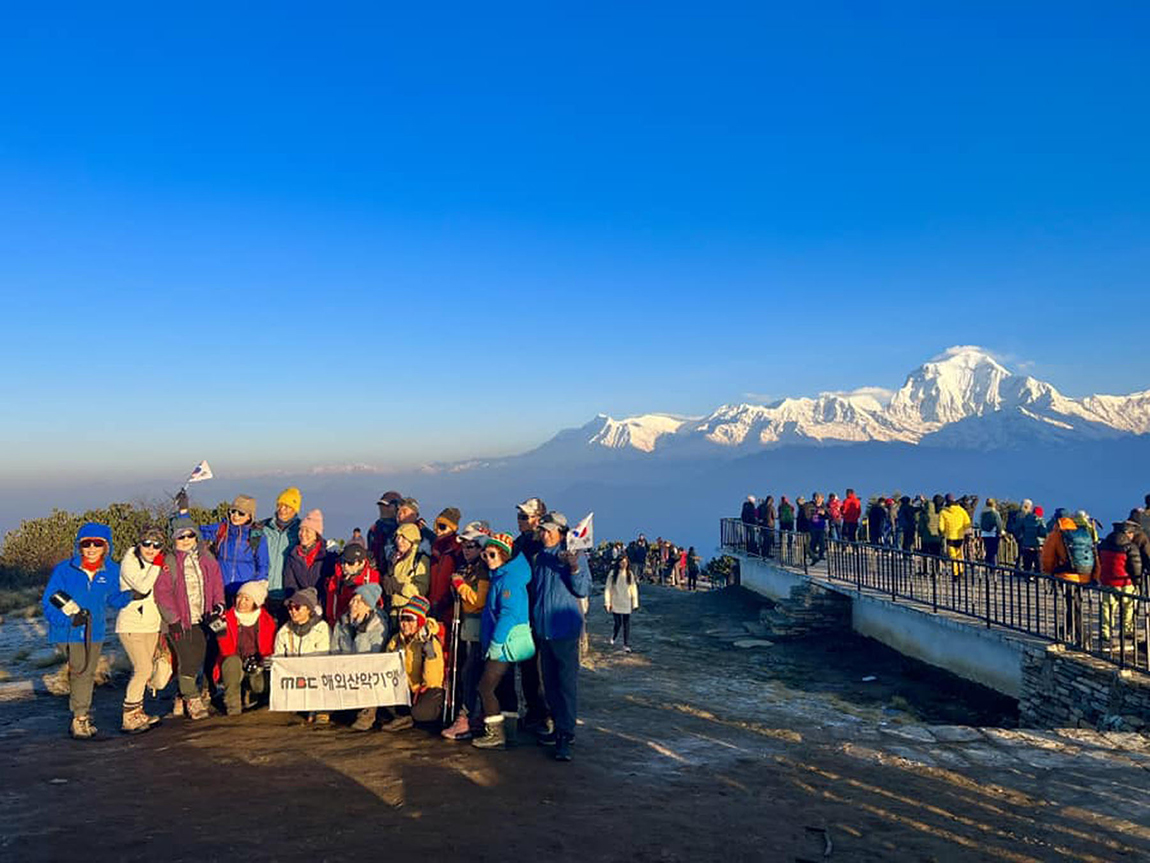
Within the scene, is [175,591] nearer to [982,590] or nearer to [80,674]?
[80,674]

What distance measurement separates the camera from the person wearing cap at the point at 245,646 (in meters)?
7.44

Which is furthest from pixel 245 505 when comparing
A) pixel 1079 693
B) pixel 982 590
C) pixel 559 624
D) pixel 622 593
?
pixel 982 590

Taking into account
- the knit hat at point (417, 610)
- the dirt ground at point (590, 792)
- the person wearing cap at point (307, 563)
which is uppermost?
the person wearing cap at point (307, 563)

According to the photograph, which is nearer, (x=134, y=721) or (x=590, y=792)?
(x=590, y=792)

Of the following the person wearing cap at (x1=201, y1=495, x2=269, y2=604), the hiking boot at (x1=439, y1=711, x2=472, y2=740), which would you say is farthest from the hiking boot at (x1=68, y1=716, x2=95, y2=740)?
the hiking boot at (x1=439, y1=711, x2=472, y2=740)

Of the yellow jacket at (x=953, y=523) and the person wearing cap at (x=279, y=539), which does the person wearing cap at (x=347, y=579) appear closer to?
the person wearing cap at (x=279, y=539)

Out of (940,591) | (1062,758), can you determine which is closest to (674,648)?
(940,591)

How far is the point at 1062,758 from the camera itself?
7.07m

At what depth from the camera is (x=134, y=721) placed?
7.12 meters

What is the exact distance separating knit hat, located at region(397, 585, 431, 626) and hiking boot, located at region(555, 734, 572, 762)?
164 cm

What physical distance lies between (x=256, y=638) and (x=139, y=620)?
104 centimetres

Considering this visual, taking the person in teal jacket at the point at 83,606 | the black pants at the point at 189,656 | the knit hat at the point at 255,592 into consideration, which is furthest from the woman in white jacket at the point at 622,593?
the person in teal jacket at the point at 83,606

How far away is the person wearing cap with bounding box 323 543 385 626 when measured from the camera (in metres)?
7.38

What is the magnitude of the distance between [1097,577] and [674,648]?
7.68 m
